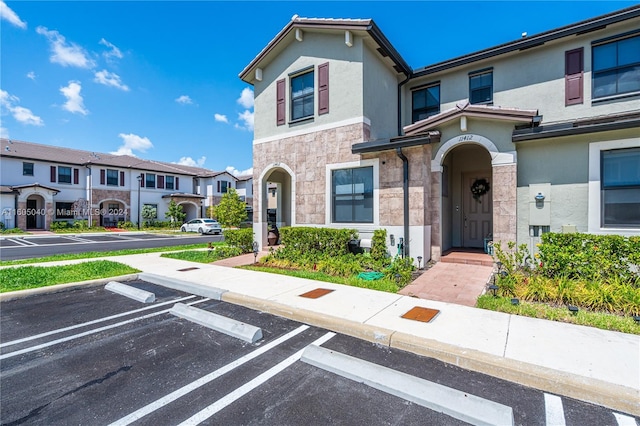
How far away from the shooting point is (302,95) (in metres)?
11.8

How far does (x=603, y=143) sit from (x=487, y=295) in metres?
5.24

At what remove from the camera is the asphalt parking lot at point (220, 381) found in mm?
2779

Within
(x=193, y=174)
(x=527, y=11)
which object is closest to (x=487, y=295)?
(x=527, y=11)

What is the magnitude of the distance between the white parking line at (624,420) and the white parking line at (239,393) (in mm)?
3233

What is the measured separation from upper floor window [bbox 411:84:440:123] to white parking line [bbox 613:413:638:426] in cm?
1139

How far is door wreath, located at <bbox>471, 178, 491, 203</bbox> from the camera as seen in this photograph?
10852 millimetres

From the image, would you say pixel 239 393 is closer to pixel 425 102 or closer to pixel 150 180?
pixel 425 102

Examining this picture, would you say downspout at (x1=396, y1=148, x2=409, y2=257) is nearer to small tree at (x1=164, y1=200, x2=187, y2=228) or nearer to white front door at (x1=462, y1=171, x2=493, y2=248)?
white front door at (x1=462, y1=171, x2=493, y2=248)

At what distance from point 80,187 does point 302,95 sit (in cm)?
3202

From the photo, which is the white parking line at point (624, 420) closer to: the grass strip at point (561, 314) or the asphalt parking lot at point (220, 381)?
the asphalt parking lot at point (220, 381)

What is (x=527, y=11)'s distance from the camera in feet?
33.4

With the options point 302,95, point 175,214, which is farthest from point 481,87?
point 175,214

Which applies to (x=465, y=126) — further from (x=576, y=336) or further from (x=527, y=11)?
(x=576, y=336)

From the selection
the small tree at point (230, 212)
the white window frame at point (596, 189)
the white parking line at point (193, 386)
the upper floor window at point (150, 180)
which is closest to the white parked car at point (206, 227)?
the small tree at point (230, 212)
